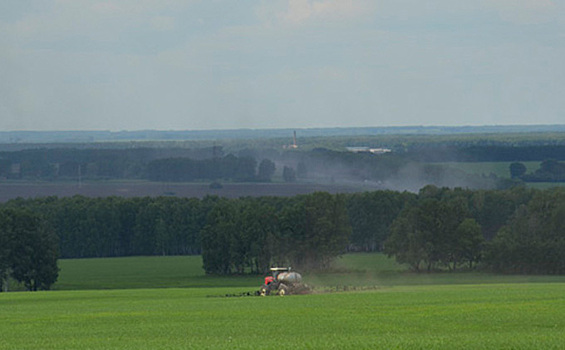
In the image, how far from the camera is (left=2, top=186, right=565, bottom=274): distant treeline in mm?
104562

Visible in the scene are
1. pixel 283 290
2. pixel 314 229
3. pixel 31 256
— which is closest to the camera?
pixel 283 290

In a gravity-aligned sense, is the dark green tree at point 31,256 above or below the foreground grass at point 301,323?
below

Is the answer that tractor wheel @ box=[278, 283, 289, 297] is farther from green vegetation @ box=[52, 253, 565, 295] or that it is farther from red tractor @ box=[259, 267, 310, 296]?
green vegetation @ box=[52, 253, 565, 295]

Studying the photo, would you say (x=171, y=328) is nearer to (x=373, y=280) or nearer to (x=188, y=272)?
(x=373, y=280)

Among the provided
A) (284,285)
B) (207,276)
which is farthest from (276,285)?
(207,276)

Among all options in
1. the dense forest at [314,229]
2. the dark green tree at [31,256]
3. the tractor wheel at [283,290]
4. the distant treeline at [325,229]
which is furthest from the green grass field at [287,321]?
the distant treeline at [325,229]

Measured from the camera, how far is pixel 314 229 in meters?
114

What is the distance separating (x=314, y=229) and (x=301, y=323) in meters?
74.6

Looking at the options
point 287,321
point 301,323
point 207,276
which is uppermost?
point 301,323

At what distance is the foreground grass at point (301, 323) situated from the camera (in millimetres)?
32781

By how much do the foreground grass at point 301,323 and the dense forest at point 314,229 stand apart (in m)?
46.2

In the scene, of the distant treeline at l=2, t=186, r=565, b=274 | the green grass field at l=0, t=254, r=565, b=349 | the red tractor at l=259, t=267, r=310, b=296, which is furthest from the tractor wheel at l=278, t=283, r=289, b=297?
the distant treeline at l=2, t=186, r=565, b=274

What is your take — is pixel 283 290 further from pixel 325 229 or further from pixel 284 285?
pixel 325 229

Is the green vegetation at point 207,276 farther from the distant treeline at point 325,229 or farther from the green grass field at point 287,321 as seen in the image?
the green grass field at point 287,321
